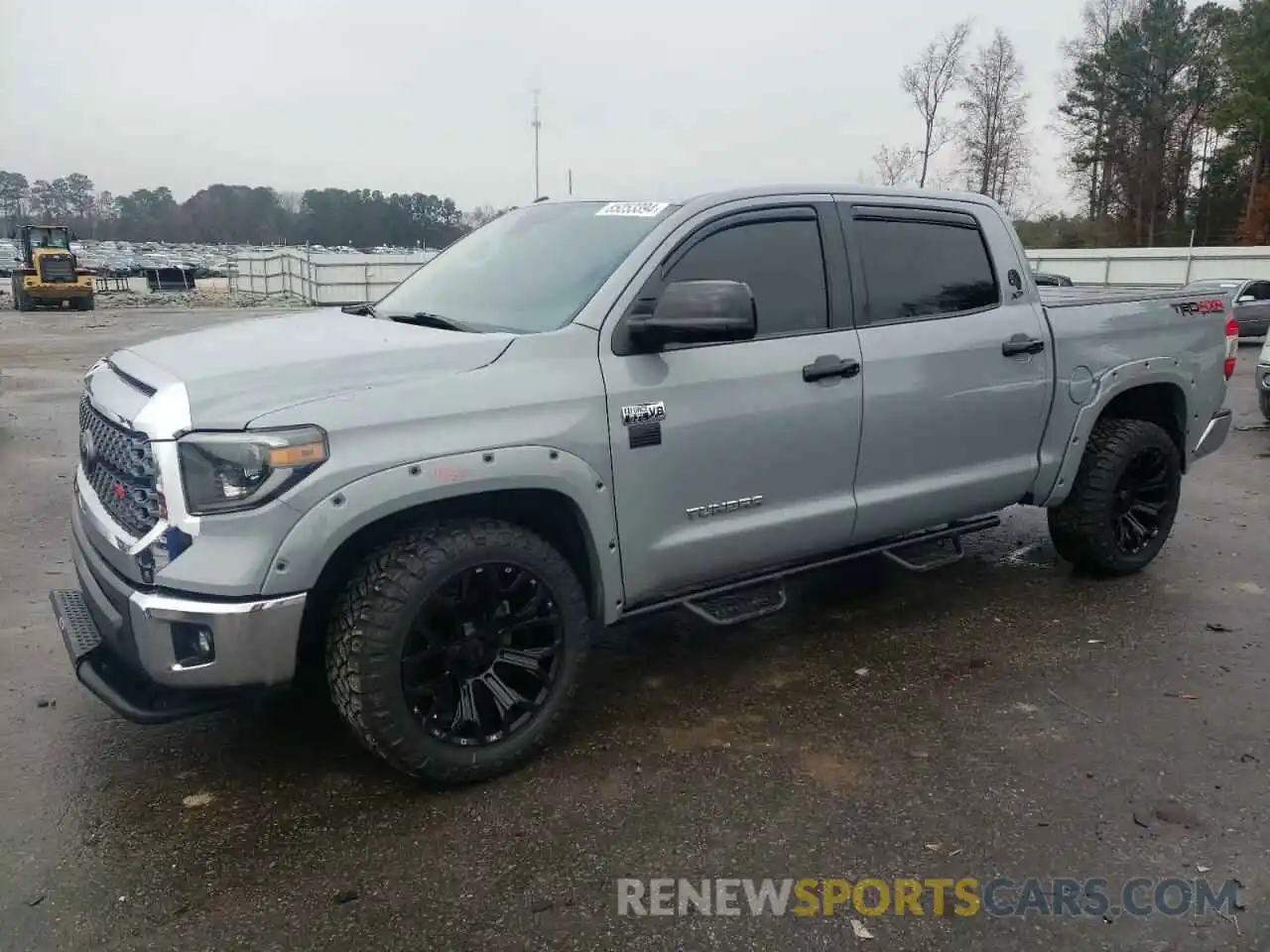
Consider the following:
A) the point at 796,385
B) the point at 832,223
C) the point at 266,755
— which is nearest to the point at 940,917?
the point at 796,385

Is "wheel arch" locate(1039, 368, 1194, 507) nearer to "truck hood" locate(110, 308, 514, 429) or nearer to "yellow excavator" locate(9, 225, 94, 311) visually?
"truck hood" locate(110, 308, 514, 429)

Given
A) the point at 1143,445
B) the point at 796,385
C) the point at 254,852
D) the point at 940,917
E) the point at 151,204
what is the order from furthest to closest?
1. the point at 151,204
2. the point at 1143,445
3. the point at 796,385
4. the point at 254,852
5. the point at 940,917

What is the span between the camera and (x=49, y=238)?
32906 millimetres

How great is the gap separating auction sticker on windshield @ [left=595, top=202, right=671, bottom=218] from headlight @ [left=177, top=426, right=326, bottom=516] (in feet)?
A: 5.50

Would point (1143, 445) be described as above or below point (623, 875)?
above

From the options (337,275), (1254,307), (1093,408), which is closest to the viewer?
(1093,408)

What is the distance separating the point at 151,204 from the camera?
8238cm

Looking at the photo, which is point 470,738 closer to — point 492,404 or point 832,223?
point 492,404

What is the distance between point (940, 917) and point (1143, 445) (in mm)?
3300

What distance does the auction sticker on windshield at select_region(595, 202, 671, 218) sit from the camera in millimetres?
3793

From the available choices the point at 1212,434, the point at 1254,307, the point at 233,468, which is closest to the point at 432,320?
the point at 233,468

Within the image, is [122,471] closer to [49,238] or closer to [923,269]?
[923,269]

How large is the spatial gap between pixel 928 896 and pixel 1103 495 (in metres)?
2.94

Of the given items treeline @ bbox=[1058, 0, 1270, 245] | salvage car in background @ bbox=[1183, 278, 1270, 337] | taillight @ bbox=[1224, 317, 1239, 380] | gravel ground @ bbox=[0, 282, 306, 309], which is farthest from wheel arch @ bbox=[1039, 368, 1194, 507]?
treeline @ bbox=[1058, 0, 1270, 245]
